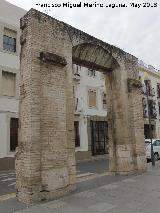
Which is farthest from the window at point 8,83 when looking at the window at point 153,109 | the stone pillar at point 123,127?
the window at point 153,109

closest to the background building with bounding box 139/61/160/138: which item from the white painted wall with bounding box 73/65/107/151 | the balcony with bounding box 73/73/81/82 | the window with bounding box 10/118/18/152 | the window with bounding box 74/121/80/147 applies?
the white painted wall with bounding box 73/65/107/151

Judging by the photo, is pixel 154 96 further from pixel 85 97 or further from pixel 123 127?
pixel 123 127

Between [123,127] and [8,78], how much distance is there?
9.75m

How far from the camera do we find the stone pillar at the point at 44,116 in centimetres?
736

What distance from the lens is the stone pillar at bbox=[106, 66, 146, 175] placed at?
11.1 meters

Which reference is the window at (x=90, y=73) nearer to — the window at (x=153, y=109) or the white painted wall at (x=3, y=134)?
the white painted wall at (x=3, y=134)

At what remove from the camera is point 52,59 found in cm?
816

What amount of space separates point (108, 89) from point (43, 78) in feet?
14.2

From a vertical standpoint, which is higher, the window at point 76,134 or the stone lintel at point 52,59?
the stone lintel at point 52,59

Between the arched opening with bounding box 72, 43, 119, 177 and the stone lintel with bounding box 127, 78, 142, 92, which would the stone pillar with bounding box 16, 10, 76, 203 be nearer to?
the stone lintel with bounding box 127, 78, 142, 92

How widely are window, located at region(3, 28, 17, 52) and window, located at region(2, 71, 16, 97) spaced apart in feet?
5.76

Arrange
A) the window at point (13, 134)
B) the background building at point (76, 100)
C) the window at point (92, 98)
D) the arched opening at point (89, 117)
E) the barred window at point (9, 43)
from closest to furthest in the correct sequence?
the background building at point (76, 100), the window at point (13, 134), the barred window at point (9, 43), the arched opening at point (89, 117), the window at point (92, 98)

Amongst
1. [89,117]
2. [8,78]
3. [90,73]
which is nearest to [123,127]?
[8,78]

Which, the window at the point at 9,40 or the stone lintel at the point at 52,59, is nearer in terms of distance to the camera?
the stone lintel at the point at 52,59
